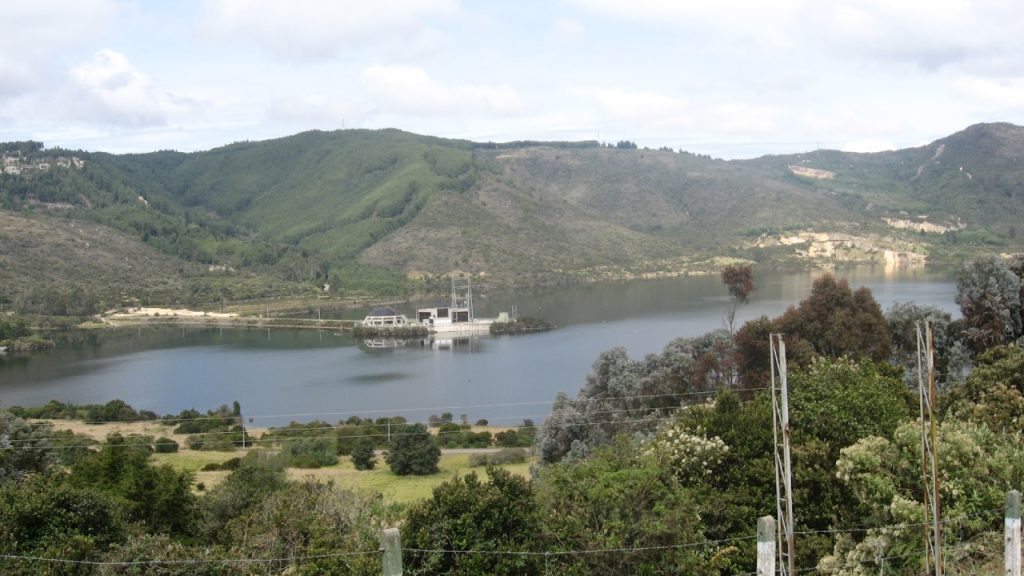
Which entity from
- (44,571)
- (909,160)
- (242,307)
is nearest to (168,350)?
(242,307)

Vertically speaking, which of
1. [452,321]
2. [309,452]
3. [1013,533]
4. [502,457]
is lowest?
[502,457]

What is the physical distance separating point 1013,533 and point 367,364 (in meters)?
43.6

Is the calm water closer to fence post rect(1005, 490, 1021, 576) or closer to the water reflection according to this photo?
the water reflection

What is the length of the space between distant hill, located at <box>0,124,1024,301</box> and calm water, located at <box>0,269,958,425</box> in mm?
24010

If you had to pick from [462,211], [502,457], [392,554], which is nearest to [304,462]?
[502,457]

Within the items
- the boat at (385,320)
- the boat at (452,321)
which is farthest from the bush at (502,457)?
the boat at (385,320)

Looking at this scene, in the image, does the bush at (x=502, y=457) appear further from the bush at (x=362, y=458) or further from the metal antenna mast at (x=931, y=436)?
the metal antenna mast at (x=931, y=436)

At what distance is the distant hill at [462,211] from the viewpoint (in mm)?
93500

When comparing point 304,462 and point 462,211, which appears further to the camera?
point 462,211

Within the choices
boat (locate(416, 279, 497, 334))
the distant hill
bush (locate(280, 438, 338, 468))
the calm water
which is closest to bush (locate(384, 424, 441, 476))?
bush (locate(280, 438, 338, 468))

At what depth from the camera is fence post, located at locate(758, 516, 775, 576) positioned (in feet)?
15.5

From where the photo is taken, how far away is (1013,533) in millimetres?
5016

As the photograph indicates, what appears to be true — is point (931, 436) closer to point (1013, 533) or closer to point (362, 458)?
point (1013, 533)

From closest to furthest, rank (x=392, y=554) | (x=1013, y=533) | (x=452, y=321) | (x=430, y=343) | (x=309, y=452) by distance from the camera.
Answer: (x=392, y=554), (x=1013, y=533), (x=309, y=452), (x=430, y=343), (x=452, y=321)
